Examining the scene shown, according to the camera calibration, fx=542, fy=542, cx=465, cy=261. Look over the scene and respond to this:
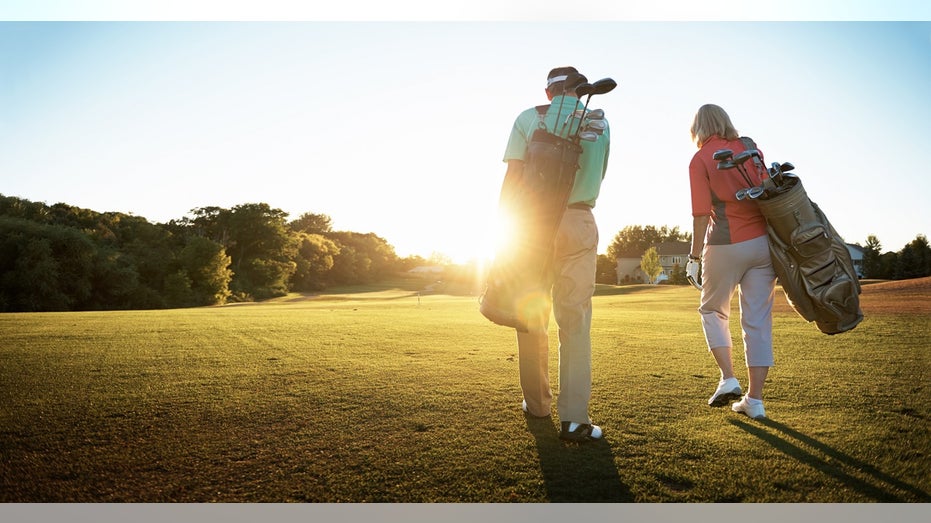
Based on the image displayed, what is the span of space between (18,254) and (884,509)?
739 cm

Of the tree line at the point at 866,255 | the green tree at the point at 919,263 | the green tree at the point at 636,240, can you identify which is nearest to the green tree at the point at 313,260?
the tree line at the point at 866,255

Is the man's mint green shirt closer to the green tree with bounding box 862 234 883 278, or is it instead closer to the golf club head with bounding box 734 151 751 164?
the golf club head with bounding box 734 151 751 164

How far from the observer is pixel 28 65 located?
434cm

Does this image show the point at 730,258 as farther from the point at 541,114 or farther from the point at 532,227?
the point at 541,114

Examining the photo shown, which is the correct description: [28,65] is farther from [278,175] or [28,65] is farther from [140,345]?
[140,345]

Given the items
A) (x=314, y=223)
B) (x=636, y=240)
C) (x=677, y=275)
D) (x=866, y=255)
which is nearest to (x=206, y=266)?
(x=314, y=223)

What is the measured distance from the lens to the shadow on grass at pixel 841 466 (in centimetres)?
217

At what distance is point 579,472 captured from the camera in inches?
89.8

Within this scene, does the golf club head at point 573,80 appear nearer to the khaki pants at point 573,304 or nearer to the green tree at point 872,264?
the khaki pants at point 573,304

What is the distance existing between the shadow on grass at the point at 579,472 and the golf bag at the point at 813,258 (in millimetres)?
1384

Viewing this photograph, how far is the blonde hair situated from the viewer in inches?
123

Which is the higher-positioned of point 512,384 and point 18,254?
point 18,254

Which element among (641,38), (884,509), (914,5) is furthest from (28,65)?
(914,5)

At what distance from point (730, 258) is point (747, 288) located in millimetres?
205
